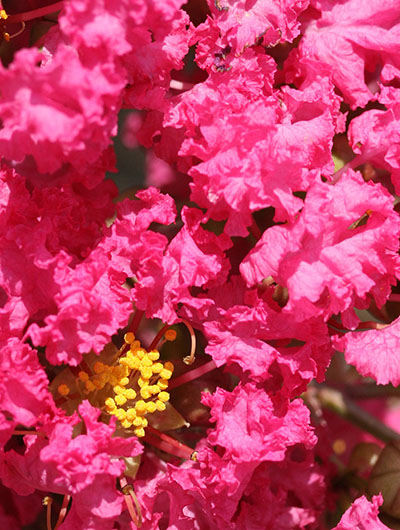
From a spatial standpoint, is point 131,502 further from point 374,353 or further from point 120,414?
point 374,353

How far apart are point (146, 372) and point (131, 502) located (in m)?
0.17

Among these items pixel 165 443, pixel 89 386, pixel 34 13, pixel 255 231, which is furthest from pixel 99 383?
pixel 34 13

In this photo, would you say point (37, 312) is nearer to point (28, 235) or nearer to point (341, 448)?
point (28, 235)

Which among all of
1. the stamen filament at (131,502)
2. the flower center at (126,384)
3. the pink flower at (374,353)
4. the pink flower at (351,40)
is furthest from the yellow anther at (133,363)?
the pink flower at (351,40)

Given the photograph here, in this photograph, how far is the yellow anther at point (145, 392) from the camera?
4.40ft

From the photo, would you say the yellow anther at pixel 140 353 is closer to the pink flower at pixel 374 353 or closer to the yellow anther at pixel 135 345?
the yellow anther at pixel 135 345

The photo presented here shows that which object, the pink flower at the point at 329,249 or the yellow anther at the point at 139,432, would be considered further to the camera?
the yellow anther at the point at 139,432

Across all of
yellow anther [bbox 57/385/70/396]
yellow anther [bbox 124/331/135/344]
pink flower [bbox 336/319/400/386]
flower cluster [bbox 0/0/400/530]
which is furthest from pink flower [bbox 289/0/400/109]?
yellow anther [bbox 57/385/70/396]

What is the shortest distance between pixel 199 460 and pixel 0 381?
28cm

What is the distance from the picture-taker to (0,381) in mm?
1189

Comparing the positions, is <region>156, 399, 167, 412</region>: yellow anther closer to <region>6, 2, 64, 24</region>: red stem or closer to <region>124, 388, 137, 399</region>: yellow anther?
<region>124, 388, 137, 399</region>: yellow anther

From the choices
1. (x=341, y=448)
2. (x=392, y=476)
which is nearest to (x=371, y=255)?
(x=392, y=476)

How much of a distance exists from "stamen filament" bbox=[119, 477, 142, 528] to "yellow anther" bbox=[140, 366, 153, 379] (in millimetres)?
137

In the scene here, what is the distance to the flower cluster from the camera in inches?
46.9
